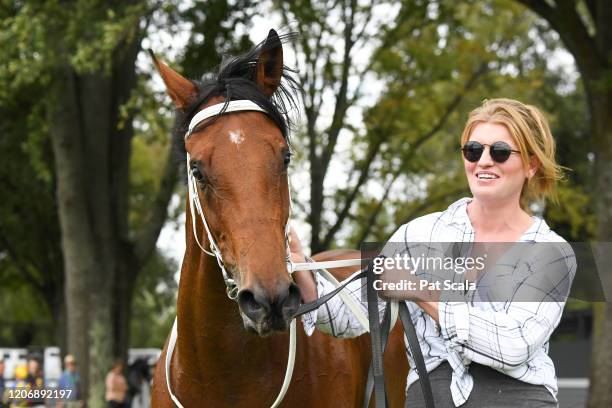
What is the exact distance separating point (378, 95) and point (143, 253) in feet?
20.6

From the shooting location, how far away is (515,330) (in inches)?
110

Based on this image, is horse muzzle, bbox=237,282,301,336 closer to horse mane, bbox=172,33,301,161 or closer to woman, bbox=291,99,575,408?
woman, bbox=291,99,575,408

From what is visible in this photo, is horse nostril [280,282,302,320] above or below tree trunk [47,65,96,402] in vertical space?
below

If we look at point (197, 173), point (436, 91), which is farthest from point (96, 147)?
point (197, 173)

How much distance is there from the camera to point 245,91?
3.69 meters

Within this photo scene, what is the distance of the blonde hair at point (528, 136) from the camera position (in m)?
2.96

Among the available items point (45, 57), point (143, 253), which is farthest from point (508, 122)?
point (143, 253)

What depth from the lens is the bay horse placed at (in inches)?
123

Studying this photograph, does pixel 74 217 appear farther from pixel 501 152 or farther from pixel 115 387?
pixel 501 152

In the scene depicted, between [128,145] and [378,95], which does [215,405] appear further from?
[378,95]

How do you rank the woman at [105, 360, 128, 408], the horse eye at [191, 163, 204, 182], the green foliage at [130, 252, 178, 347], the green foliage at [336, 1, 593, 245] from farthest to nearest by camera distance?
the green foliage at [130, 252, 178, 347] → the green foliage at [336, 1, 593, 245] → the woman at [105, 360, 128, 408] → the horse eye at [191, 163, 204, 182]

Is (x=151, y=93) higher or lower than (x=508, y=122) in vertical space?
higher

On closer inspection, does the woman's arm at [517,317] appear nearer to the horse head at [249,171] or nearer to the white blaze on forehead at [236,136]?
the horse head at [249,171]

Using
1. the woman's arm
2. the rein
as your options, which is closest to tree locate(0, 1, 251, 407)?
the rein
